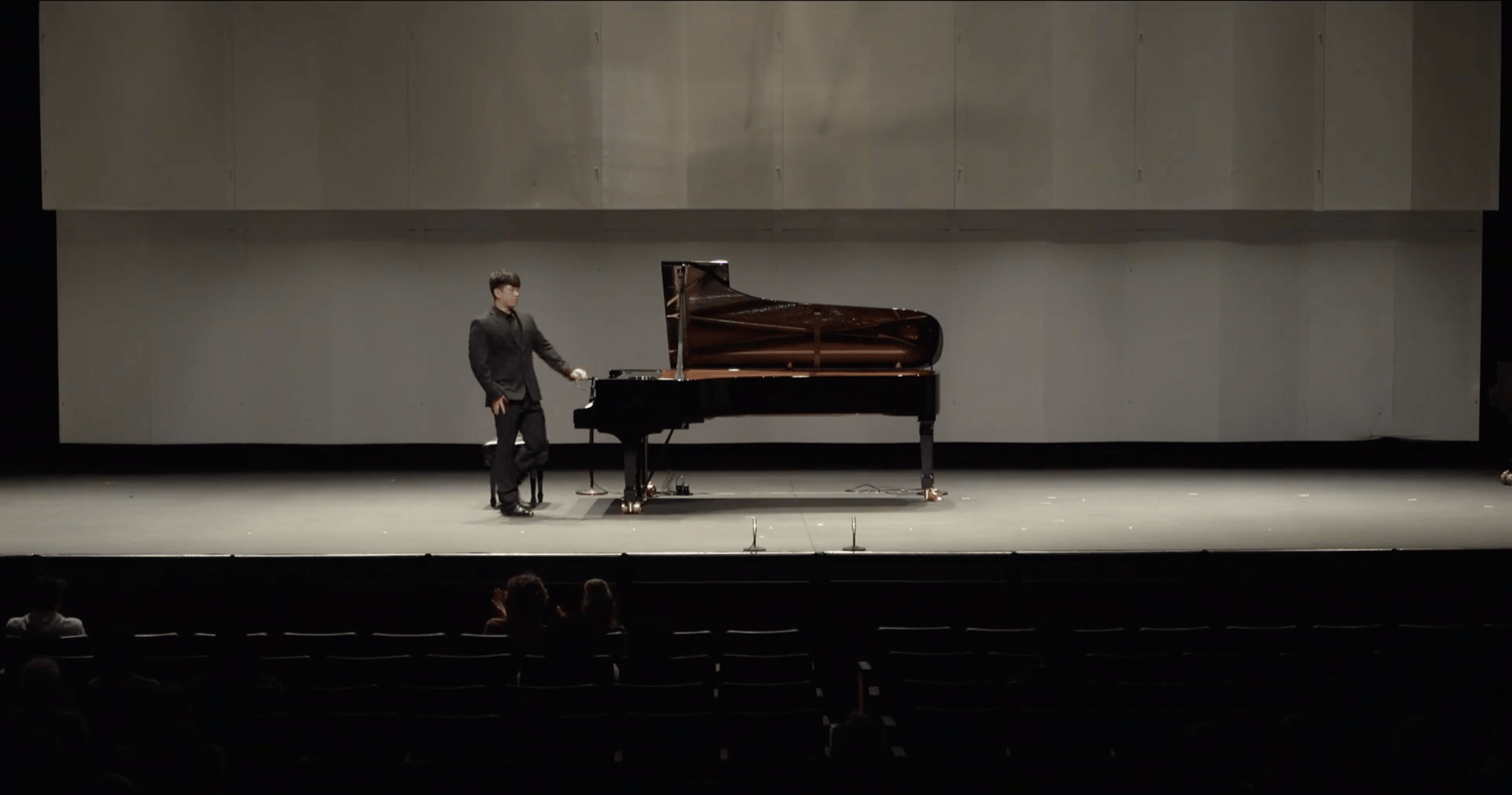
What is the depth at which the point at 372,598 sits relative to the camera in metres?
5.32

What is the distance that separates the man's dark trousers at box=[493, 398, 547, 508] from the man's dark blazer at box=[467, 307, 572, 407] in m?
0.09

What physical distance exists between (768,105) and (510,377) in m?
3.49

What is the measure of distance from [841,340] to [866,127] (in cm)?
247

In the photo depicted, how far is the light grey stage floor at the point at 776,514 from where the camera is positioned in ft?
19.9

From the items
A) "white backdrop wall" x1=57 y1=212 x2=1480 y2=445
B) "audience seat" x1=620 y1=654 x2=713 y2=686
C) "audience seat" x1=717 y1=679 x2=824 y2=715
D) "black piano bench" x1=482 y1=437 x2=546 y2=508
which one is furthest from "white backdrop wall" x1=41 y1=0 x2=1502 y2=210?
"audience seat" x1=717 y1=679 x2=824 y2=715

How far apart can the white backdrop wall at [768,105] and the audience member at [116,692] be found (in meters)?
6.53

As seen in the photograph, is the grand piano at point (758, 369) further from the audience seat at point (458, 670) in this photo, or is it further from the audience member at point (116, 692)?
the audience member at point (116, 692)

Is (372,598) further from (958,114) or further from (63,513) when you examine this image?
(958,114)

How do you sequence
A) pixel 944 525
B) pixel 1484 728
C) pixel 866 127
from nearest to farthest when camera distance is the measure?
pixel 1484 728 < pixel 944 525 < pixel 866 127

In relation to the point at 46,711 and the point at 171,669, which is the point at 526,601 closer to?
the point at 171,669

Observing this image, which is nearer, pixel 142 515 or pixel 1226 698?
pixel 1226 698

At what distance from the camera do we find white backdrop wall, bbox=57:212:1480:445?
9.71 m

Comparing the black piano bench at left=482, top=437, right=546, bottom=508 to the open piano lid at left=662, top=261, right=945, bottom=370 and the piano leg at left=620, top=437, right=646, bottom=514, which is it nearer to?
the piano leg at left=620, top=437, right=646, bottom=514

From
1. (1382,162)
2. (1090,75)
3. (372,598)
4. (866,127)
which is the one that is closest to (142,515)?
(372,598)
